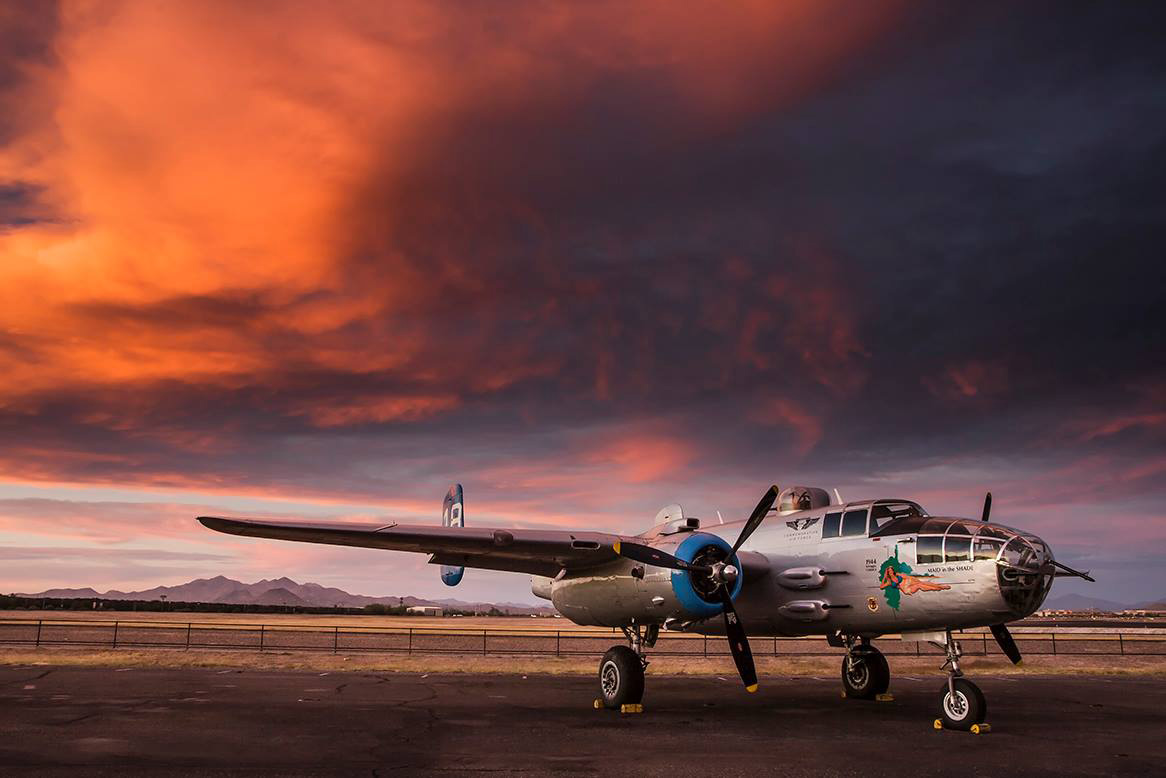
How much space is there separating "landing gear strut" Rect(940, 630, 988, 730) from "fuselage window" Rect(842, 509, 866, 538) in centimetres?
266

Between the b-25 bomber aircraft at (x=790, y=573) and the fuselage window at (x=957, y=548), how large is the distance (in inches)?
0.8

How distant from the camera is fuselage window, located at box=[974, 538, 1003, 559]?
15.0m

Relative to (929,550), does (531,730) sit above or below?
below

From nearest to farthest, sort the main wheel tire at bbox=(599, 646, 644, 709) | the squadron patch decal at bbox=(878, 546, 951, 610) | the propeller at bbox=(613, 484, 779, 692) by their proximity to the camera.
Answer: the squadron patch decal at bbox=(878, 546, 951, 610), the propeller at bbox=(613, 484, 779, 692), the main wheel tire at bbox=(599, 646, 644, 709)

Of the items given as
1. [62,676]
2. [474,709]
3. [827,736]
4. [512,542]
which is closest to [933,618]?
[827,736]

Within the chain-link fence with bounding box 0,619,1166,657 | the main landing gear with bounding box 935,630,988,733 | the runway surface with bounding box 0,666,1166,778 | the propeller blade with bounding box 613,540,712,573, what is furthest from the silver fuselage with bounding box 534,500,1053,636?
the chain-link fence with bounding box 0,619,1166,657

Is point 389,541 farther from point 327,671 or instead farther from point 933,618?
point 327,671

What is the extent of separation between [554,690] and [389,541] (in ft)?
26.3

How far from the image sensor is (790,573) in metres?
18.5

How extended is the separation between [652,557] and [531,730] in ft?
14.3

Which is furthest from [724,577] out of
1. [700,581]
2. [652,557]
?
[652,557]

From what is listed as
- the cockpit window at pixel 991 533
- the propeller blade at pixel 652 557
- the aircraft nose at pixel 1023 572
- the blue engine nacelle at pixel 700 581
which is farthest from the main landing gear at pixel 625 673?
the aircraft nose at pixel 1023 572

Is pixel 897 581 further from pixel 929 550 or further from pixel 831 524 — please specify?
pixel 831 524

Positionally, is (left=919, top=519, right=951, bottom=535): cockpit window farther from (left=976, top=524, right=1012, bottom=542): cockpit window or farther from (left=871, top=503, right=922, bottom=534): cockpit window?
(left=871, top=503, right=922, bottom=534): cockpit window
